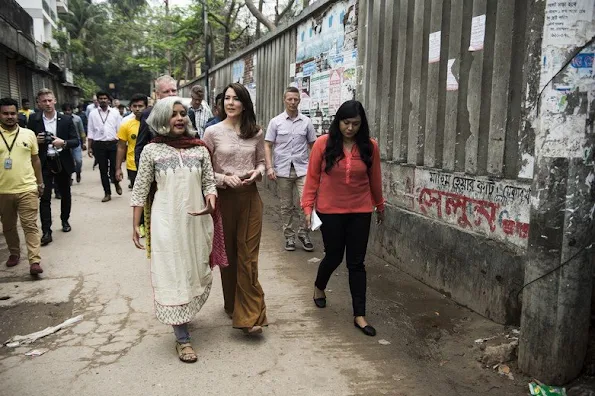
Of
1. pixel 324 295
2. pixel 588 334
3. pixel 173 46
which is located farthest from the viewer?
pixel 173 46

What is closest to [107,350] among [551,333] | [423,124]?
[551,333]

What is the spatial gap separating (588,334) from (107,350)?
11.0 ft

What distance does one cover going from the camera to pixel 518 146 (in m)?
3.88

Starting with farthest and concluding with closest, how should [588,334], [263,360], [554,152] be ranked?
[263,360]
[588,334]
[554,152]

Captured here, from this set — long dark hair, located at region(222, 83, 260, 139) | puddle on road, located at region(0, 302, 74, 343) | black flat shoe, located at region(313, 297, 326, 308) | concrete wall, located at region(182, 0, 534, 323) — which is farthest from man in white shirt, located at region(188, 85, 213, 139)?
black flat shoe, located at region(313, 297, 326, 308)

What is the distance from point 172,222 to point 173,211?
77 mm

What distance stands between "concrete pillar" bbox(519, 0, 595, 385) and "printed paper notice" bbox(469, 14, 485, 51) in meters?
1.04

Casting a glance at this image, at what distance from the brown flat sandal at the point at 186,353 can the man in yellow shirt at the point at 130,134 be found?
4247mm

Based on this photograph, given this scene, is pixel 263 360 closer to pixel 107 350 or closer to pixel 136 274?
pixel 107 350

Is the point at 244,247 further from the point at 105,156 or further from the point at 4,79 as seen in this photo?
the point at 4,79

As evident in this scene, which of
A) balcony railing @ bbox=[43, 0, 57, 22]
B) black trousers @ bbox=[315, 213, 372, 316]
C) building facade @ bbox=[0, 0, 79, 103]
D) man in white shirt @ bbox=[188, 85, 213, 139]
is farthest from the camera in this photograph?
balcony railing @ bbox=[43, 0, 57, 22]

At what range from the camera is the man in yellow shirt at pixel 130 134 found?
7.13 m

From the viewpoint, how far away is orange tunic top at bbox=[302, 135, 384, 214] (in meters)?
4.04

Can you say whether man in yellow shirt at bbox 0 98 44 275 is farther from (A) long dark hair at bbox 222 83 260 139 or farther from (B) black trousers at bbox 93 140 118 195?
(B) black trousers at bbox 93 140 118 195
